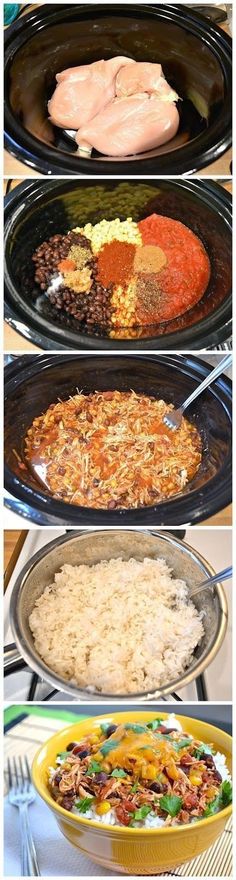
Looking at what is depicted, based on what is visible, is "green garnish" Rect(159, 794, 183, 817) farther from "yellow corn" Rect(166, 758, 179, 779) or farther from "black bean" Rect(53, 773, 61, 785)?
"black bean" Rect(53, 773, 61, 785)

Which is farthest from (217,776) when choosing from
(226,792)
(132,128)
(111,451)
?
(132,128)

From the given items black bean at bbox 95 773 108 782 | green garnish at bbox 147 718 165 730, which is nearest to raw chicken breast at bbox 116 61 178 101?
green garnish at bbox 147 718 165 730

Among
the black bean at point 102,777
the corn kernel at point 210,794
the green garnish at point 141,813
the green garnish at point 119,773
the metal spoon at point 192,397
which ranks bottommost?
the green garnish at point 141,813

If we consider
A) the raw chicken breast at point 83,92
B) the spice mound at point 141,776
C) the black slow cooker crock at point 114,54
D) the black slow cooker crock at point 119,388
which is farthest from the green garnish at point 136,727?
the raw chicken breast at point 83,92

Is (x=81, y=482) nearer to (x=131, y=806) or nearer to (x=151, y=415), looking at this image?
(x=151, y=415)

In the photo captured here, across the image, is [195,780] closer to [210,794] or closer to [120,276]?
[210,794]

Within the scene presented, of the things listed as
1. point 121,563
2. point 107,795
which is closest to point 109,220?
point 121,563

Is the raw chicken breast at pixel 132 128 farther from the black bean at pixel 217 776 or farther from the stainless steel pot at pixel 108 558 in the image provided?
the black bean at pixel 217 776
